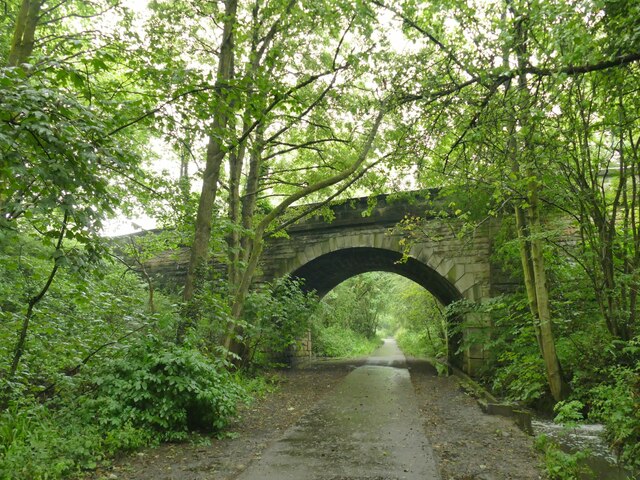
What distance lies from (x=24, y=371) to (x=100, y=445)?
3.57 ft

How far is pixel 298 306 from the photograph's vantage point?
33.6 feet

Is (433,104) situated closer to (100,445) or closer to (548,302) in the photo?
(548,302)

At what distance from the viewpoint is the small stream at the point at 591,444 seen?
3875mm

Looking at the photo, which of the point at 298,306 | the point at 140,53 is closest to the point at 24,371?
the point at 140,53

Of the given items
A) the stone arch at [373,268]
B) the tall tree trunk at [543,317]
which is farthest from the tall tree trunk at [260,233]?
the stone arch at [373,268]

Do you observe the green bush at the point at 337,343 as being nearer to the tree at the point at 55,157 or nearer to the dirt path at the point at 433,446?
the dirt path at the point at 433,446

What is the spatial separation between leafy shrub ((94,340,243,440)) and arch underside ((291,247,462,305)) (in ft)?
23.0

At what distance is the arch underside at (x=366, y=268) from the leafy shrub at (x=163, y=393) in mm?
7022

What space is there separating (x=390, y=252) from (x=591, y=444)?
27.6 ft

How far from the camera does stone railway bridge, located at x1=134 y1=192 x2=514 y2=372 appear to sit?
10734mm

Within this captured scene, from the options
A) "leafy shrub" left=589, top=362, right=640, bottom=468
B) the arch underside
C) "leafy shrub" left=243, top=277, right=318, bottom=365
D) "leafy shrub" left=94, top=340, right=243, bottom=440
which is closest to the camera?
"leafy shrub" left=589, top=362, right=640, bottom=468

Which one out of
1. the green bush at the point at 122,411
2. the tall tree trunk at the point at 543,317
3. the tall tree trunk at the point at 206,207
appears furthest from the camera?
the tall tree trunk at the point at 206,207

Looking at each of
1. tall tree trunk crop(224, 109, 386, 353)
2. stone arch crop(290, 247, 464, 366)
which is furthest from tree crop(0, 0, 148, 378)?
stone arch crop(290, 247, 464, 366)

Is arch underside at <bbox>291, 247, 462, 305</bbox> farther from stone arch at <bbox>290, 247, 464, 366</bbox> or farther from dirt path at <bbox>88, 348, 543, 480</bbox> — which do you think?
dirt path at <bbox>88, 348, 543, 480</bbox>
